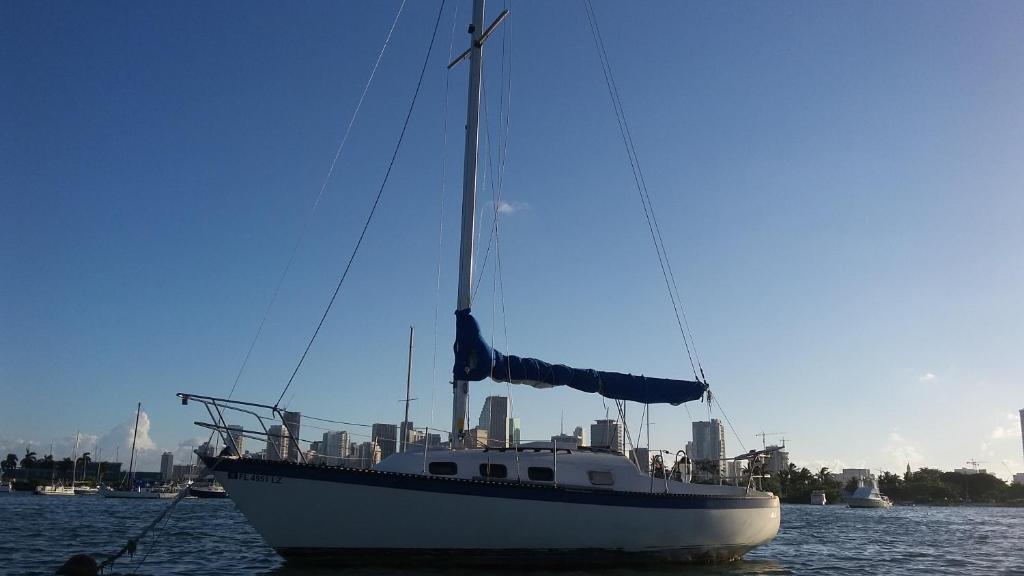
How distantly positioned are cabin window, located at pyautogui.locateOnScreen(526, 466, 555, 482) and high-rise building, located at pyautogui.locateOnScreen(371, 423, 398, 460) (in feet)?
10.4

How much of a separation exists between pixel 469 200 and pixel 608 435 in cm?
687

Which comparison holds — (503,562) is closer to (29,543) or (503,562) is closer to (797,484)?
(29,543)

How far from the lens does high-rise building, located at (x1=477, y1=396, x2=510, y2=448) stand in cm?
1739

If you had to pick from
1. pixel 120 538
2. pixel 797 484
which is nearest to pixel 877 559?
pixel 120 538

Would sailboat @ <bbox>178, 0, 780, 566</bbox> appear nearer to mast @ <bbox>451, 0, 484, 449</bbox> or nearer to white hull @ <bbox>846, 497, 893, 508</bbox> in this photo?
mast @ <bbox>451, 0, 484, 449</bbox>

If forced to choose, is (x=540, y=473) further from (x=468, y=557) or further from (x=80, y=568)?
(x=80, y=568)

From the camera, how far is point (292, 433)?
49.9ft

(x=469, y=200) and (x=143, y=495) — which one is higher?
(x=469, y=200)

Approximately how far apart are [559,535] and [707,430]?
978 centimetres

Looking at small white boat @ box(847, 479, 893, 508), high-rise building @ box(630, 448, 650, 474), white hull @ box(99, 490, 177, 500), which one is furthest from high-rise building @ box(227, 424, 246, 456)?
small white boat @ box(847, 479, 893, 508)

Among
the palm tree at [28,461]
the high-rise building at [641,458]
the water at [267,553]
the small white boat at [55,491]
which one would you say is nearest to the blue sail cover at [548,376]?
the high-rise building at [641,458]

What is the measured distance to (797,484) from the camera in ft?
392

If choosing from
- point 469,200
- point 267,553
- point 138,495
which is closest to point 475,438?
point 469,200

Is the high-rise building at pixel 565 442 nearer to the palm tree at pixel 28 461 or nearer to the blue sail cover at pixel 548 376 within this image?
the blue sail cover at pixel 548 376
